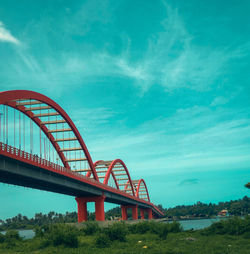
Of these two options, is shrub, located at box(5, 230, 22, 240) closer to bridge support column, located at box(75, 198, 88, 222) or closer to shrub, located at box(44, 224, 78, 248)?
shrub, located at box(44, 224, 78, 248)

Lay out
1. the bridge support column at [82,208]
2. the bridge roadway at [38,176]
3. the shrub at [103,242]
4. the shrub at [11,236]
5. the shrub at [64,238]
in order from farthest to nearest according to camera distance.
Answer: the bridge support column at [82,208]
the bridge roadway at [38,176]
the shrub at [11,236]
the shrub at [64,238]
the shrub at [103,242]

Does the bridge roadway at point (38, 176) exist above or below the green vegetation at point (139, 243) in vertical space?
above

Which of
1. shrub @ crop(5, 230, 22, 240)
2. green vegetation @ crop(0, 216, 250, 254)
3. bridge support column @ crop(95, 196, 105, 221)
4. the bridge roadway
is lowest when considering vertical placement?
green vegetation @ crop(0, 216, 250, 254)

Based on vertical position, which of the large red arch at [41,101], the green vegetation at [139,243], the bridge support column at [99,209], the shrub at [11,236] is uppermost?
the large red arch at [41,101]

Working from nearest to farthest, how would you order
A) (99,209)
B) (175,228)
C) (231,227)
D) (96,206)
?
1. (231,227)
2. (175,228)
3. (99,209)
4. (96,206)

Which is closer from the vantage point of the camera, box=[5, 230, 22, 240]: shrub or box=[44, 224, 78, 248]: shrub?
box=[44, 224, 78, 248]: shrub

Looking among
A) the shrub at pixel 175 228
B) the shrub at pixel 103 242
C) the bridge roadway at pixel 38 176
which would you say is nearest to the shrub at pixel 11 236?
the bridge roadway at pixel 38 176

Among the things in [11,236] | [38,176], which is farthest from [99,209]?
[11,236]

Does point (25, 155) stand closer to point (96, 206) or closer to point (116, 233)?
point (116, 233)

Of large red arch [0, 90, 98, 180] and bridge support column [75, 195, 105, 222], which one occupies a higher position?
large red arch [0, 90, 98, 180]

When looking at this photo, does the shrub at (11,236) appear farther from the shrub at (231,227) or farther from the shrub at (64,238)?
the shrub at (231,227)

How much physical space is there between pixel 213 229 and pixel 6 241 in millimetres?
17841

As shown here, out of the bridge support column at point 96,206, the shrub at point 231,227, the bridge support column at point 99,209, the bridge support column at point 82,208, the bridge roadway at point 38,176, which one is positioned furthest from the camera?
the bridge support column at point 82,208

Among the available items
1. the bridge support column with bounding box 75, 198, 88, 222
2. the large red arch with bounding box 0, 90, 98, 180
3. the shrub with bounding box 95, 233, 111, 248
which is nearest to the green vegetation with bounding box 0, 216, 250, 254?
the shrub with bounding box 95, 233, 111, 248
